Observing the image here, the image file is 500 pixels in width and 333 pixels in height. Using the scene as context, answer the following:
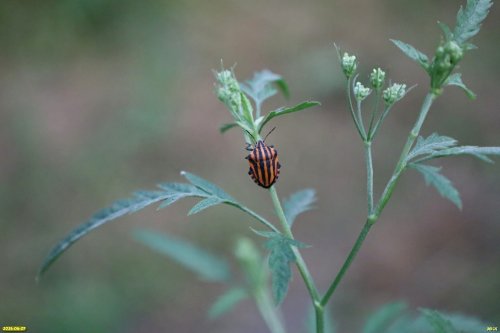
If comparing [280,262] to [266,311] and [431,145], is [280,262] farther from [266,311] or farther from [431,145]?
[266,311]

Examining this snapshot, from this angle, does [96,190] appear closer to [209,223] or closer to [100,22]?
[209,223]

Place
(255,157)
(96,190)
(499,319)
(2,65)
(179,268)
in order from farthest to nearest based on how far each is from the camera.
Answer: (2,65)
(96,190)
(179,268)
(499,319)
(255,157)

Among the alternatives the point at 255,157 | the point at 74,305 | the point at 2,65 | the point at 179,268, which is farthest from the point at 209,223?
the point at 2,65

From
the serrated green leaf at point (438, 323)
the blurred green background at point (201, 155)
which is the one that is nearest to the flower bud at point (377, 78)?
the serrated green leaf at point (438, 323)

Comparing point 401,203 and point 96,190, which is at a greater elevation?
point 96,190

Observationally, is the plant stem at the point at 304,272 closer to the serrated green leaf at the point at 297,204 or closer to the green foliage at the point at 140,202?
the green foliage at the point at 140,202

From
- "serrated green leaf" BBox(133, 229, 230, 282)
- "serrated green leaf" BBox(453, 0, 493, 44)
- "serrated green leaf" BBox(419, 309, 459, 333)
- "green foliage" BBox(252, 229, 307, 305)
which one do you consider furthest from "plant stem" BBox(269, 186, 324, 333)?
"serrated green leaf" BBox(133, 229, 230, 282)

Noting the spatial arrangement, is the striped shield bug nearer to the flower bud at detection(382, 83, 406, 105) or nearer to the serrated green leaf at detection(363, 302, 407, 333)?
the flower bud at detection(382, 83, 406, 105)
